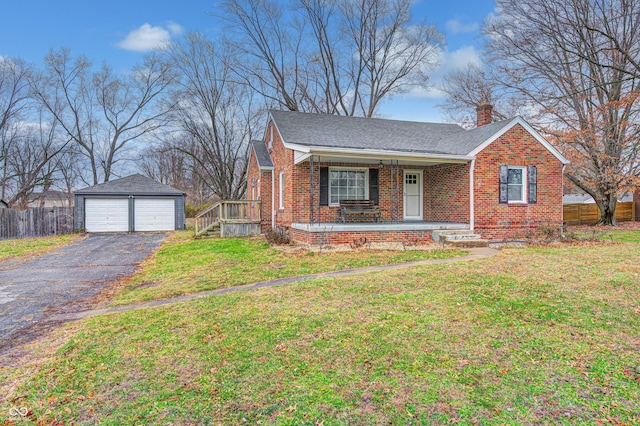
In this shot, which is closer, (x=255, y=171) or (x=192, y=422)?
(x=192, y=422)

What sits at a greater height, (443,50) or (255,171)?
(443,50)

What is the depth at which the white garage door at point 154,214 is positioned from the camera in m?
20.8

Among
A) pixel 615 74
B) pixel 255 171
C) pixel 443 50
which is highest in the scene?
pixel 443 50

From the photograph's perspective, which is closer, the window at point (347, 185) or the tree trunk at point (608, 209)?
the window at point (347, 185)

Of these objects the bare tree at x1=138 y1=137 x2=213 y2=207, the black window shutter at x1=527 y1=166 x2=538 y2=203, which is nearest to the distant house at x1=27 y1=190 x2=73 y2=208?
the bare tree at x1=138 y1=137 x2=213 y2=207

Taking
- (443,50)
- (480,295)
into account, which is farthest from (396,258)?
(443,50)

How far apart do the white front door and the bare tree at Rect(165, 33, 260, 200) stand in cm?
1531

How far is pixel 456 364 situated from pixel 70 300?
6.02 metres

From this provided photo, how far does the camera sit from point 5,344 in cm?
412

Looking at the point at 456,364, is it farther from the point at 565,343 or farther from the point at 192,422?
the point at 192,422

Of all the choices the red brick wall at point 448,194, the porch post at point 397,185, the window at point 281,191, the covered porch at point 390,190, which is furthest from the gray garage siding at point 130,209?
the red brick wall at point 448,194

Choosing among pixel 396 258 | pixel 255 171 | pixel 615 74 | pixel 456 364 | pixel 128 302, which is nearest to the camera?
pixel 456 364

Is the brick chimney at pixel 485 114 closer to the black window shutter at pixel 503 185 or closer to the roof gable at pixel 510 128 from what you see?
the roof gable at pixel 510 128

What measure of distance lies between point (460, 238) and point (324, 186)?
15.8ft
